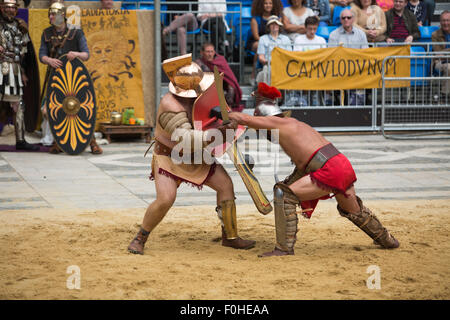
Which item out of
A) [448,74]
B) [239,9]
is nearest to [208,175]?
[448,74]

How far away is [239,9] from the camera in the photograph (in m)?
14.9

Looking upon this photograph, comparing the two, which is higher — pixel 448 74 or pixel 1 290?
pixel 448 74

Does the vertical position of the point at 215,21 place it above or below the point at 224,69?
above

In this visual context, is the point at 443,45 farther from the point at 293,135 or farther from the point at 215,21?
the point at 293,135

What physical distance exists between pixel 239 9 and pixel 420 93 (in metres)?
4.12

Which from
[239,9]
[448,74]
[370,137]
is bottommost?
[370,137]

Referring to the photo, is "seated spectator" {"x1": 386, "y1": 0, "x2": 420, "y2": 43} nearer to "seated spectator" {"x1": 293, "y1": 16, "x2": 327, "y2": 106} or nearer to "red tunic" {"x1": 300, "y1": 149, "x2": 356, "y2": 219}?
"seated spectator" {"x1": 293, "y1": 16, "x2": 327, "y2": 106}

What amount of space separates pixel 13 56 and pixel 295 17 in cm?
562

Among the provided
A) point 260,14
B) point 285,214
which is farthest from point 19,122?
point 285,214

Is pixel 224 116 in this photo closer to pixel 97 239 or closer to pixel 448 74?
pixel 97 239

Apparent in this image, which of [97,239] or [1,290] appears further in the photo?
[97,239]

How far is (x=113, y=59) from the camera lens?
12367 millimetres

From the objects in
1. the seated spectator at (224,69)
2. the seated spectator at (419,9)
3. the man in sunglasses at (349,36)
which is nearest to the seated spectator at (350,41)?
the man in sunglasses at (349,36)
